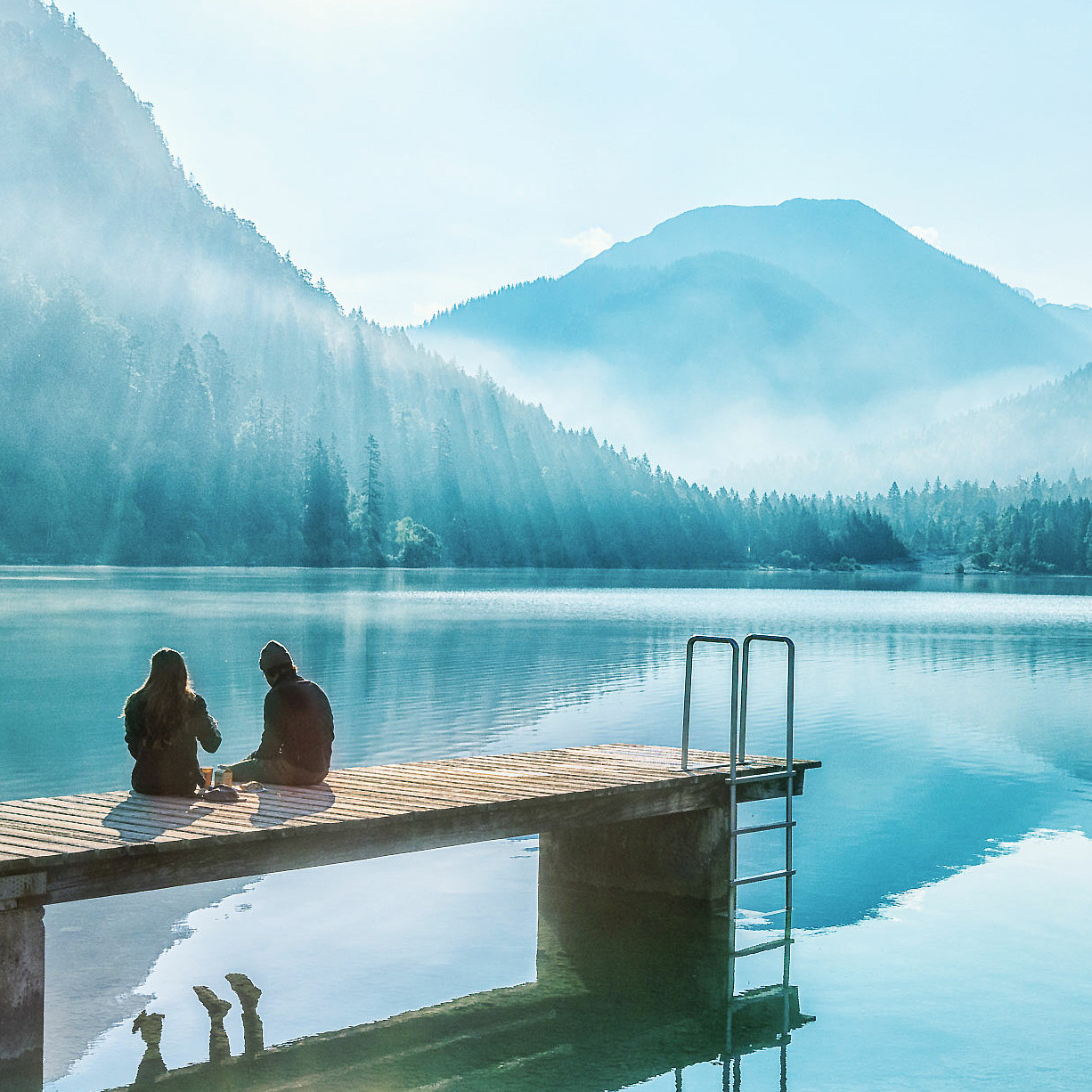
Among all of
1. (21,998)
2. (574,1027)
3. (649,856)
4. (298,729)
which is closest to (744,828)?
(649,856)

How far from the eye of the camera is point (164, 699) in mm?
10531

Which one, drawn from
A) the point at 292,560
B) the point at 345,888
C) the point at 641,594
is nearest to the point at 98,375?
the point at 292,560

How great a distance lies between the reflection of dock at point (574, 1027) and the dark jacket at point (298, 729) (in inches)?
87.4

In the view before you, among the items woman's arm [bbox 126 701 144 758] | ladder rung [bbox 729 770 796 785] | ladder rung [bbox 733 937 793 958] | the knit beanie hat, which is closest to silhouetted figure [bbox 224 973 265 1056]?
woman's arm [bbox 126 701 144 758]

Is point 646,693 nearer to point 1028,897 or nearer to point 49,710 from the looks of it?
point 49,710

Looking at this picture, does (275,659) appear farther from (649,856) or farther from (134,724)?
(649,856)

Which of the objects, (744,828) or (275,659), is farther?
(744,828)

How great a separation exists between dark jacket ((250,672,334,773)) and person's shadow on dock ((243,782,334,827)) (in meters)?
0.21

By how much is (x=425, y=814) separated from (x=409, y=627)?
5279 centimetres

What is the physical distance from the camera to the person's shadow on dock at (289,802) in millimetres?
10016

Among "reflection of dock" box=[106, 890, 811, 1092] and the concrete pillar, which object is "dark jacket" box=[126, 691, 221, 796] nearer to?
the concrete pillar

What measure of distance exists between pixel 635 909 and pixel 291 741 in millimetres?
4226

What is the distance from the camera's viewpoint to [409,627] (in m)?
63.1

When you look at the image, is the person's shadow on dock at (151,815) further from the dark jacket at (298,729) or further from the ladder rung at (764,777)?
the ladder rung at (764,777)
